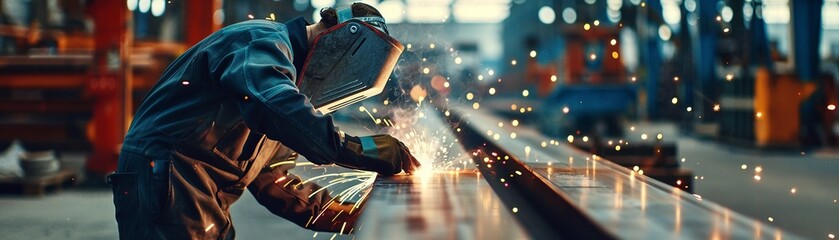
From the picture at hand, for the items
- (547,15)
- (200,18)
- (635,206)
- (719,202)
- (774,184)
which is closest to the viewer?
(635,206)

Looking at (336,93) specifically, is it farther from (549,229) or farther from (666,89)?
(666,89)

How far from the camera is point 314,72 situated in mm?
2006

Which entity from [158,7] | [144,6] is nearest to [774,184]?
[158,7]

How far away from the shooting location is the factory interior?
1.71 metres

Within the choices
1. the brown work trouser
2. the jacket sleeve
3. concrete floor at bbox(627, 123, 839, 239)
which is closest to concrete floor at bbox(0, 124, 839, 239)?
concrete floor at bbox(627, 123, 839, 239)

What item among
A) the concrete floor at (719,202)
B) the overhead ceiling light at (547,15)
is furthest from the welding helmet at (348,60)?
the overhead ceiling light at (547,15)

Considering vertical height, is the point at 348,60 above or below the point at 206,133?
above

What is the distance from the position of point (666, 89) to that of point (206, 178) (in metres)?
13.1

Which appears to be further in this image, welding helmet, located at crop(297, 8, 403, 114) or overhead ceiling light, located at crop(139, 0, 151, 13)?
overhead ceiling light, located at crop(139, 0, 151, 13)

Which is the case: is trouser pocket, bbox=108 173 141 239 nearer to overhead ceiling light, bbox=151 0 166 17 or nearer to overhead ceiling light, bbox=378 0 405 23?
overhead ceiling light, bbox=378 0 405 23

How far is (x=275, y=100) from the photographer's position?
67.5 inches

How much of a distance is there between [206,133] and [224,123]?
0.05 m

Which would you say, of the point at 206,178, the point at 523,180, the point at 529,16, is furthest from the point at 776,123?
the point at 529,16

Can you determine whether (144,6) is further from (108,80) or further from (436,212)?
(436,212)
